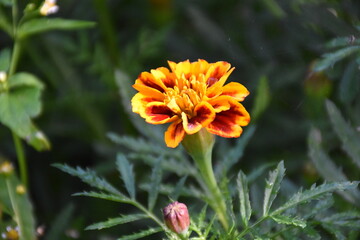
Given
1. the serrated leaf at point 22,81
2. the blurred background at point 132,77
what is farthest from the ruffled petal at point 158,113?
the blurred background at point 132,77

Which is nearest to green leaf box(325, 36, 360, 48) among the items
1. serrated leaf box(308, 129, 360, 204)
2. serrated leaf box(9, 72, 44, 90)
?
serrated leaf box(308, 129, 360, 204)

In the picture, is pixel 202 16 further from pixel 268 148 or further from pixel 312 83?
pixel 312 83

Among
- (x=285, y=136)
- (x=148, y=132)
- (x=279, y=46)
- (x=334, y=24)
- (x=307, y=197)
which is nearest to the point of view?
(x=307, y=197)

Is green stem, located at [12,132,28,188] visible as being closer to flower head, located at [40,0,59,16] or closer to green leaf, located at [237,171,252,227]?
flower head, located at [40,0,59,16]

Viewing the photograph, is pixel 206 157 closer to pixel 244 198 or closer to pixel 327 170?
pixel 244 198

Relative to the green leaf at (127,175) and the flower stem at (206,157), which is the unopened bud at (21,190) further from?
the flower stem at (206,157)

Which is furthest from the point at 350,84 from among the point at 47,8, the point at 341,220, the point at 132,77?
the point at 132,77

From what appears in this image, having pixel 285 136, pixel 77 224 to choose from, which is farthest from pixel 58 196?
pixel 285 136
